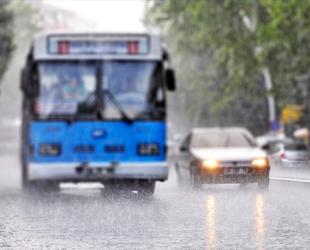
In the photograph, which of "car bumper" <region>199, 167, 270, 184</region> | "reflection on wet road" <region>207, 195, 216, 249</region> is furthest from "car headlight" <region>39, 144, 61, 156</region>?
"reflection on wet road" <region>207, 195, 216, 249</region>

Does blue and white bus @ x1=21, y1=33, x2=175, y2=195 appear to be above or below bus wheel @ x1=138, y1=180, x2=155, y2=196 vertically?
above

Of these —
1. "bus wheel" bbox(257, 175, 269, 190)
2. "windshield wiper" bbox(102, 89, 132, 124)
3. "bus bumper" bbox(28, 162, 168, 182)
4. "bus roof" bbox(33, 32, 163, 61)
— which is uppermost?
"bus roof" bbox(33, 32, 163, 61)

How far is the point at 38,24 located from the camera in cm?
10325

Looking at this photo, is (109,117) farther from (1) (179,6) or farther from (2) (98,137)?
(1) (179,6)

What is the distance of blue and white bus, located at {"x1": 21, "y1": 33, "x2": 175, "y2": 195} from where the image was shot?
55.7 feet

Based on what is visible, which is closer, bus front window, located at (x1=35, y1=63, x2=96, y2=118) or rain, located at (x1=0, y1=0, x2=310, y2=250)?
rain, located at (x1=0, y1=0, x2=310, y2=250)

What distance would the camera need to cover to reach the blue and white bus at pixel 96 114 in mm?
16969

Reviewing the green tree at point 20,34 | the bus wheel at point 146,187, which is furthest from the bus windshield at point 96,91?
the green tree at point 20,34

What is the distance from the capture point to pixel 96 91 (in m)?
17.1

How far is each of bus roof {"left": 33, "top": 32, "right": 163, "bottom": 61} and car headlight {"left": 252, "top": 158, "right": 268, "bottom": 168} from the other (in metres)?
3.91

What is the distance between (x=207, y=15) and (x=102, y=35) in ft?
74.1

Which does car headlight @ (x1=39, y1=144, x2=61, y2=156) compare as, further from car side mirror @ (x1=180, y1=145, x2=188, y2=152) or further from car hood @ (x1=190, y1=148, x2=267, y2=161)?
car side mirror @ (x1=180, y1=145, x2=188, y2=152)

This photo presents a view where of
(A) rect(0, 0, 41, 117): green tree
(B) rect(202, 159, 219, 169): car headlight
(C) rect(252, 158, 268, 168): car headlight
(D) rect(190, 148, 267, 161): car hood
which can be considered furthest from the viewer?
(A) rect(0, 0, 41, 117): green tree

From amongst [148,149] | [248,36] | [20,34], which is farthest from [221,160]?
[20,34]
